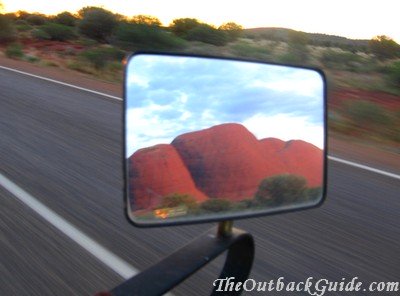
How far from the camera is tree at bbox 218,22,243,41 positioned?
4174 cm

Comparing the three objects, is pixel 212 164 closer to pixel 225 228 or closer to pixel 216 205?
pixel 216 205

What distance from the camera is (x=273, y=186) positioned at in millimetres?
2594

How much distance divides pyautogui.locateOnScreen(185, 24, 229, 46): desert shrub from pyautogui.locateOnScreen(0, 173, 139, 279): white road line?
106ft

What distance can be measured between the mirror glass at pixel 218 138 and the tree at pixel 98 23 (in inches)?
1676

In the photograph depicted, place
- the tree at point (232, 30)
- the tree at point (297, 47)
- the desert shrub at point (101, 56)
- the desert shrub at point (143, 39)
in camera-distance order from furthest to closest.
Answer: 1. the tree at point (232, 30)
2. the desert shrub at point (143, 39)
3. the tree at point (297, 47)
4. the desert shrub at point (101, 56)

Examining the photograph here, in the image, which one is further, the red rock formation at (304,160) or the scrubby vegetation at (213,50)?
the scrubby vegetation at (213,50)

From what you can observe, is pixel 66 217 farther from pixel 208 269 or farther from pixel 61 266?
pixel 208 269

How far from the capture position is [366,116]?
15.0m

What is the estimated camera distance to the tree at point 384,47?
123ft

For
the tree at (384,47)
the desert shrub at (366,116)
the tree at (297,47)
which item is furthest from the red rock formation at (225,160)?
the tree at (384,47)

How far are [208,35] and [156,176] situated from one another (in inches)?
1479

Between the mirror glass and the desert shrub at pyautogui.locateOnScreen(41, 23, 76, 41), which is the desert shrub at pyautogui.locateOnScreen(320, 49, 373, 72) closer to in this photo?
the desert shrub at pyautogui.locateOnScreen(41, 23, 76, 41)

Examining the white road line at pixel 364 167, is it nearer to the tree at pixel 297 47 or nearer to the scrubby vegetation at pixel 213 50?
the scrubby vegetation at pixel 213 50

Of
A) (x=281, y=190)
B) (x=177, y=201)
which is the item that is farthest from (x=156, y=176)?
(x=281, y=190)
